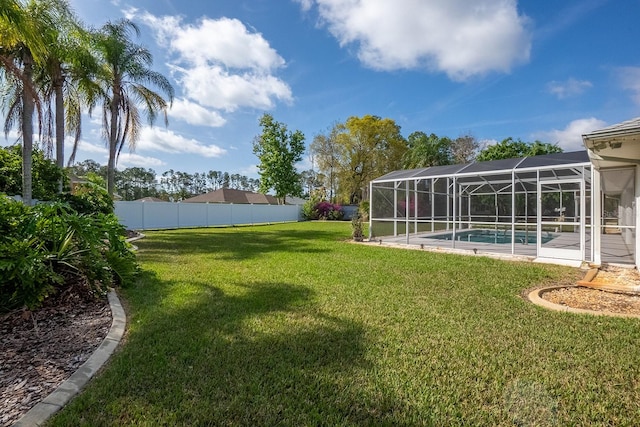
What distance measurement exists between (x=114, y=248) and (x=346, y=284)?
4.16m

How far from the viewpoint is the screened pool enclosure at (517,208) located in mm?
8344

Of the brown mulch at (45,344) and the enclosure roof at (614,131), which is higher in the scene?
the enclosure roof at (614,131)

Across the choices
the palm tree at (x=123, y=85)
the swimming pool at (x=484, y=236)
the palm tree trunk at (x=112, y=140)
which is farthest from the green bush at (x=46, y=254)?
the swimming pool at (x=484, y=236)

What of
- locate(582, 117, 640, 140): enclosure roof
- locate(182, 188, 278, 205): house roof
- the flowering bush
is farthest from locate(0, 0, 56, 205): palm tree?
locate(182, 188, 278, 205): house roof

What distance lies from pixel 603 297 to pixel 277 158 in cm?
2805

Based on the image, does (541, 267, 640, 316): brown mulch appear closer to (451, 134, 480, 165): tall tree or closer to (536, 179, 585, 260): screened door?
(536, 179, 585, 260): screened door

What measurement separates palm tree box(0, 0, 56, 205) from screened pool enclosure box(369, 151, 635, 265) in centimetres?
1069

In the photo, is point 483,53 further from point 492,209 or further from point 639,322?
point 639,322

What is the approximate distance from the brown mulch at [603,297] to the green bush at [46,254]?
696 centimetres

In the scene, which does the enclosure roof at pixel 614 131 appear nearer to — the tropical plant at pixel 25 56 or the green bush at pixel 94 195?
the tropical plant at pixel 25 56

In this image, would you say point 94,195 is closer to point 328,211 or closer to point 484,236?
point 484,236

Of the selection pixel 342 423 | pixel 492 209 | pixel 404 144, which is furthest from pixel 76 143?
pixel 404 144

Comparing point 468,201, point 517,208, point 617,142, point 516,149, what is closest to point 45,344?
point 617,142

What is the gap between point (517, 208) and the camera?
15.9 m
